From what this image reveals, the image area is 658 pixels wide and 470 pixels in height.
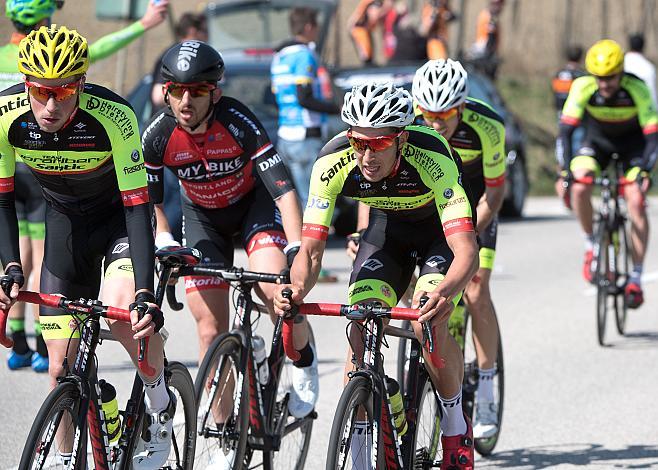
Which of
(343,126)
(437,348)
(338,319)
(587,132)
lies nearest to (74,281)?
(437,348)

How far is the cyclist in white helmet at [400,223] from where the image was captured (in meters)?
5.38

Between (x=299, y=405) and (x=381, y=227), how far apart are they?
1.08 meters

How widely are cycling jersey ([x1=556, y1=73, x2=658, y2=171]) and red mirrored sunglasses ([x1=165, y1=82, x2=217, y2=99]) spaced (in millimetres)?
5003

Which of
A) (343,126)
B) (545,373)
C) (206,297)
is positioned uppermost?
(343,126)

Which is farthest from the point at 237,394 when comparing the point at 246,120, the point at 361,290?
the point at 246,120

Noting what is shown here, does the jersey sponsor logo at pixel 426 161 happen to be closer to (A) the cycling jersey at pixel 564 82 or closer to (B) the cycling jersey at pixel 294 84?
(B) the cycling jersey at pixel 294 84

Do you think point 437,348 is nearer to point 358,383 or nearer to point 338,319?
point 358,383

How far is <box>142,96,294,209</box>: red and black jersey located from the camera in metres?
6.36

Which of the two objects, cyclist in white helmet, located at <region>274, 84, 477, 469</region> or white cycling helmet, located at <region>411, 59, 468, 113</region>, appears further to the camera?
white cycling helmet, located at <region>411, 59, 468, 113</region>

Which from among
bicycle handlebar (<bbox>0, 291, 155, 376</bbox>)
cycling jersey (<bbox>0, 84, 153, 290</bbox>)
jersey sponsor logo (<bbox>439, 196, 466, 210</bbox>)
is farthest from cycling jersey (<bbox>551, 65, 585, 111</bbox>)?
bicycle handlebar (<bbox>0, 291, 155, 376</bbox>)

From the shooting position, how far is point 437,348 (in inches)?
223

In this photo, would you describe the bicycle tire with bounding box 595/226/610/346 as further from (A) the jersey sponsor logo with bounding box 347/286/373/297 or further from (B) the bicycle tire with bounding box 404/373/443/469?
(A) the jersey sponsor logo with bounding box 347/286/373/297

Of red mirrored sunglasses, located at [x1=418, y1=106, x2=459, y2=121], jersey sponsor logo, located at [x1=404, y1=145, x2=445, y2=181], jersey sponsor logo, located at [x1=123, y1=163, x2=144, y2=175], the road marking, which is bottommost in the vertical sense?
the road marking

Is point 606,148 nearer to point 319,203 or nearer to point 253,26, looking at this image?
point 319,203
